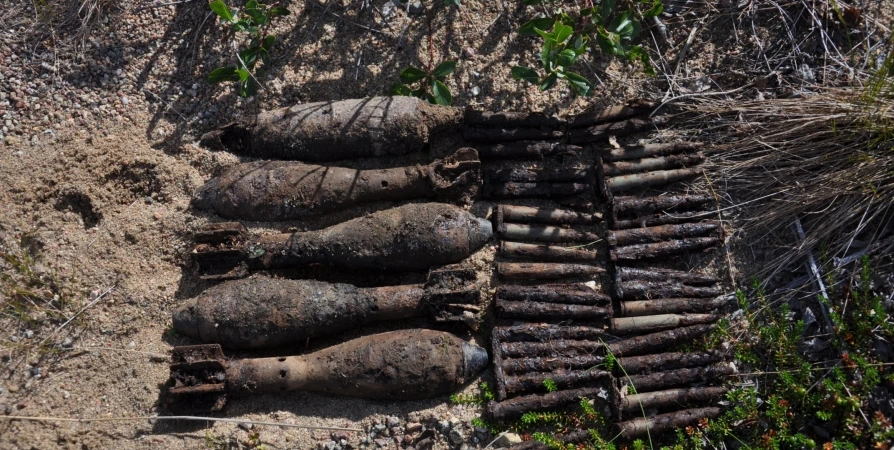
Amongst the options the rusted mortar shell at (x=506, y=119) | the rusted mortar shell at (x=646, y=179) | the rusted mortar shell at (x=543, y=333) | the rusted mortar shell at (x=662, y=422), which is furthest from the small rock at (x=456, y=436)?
the rusted mortar shell at (x=506, y=119)

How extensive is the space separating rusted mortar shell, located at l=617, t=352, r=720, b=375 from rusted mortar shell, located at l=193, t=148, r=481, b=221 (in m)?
1.84

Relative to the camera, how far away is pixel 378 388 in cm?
471

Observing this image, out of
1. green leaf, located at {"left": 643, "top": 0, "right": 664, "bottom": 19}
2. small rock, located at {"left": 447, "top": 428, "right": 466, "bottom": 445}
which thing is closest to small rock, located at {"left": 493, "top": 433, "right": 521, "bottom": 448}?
small rock, located at {"left": 447, "top": 428, "right": 466, "bottom": 445}

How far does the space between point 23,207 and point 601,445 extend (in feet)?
15.8

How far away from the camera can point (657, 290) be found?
5.16 meters

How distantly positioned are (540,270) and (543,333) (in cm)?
50

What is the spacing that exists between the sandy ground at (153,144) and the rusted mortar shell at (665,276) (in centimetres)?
111

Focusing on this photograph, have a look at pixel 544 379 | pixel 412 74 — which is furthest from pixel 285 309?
pixel 412 74

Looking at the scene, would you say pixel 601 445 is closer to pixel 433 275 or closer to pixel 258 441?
pixel 433 275

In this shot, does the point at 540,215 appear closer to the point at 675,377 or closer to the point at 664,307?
the point at 664,307

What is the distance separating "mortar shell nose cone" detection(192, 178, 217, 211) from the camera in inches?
203

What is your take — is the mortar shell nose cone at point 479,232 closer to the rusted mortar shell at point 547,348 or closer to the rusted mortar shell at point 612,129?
the rusted mortar shell at point 547,348

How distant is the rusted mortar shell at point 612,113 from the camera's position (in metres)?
5.46

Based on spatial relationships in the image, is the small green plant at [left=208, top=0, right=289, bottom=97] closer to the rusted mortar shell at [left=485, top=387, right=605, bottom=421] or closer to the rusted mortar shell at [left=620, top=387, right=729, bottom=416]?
the rusted mortar shell at [left=485, top=387, right=605, bottom=421]
